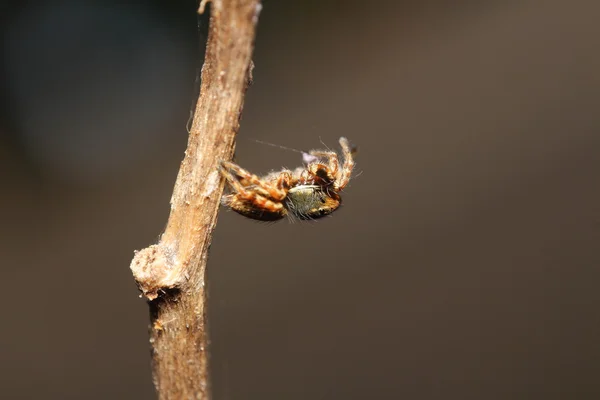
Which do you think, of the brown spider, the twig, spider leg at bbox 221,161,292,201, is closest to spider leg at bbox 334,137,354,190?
the brown spider

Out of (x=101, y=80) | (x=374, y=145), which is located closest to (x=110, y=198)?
(x=101, y=80)

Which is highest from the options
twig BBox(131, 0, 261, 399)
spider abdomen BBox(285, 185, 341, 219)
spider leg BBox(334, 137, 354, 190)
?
spider leg BBox(334, 137, 354, 190)

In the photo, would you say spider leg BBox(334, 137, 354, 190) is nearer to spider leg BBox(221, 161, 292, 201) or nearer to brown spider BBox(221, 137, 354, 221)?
brown spider BBox(221, 137, 354, 221)

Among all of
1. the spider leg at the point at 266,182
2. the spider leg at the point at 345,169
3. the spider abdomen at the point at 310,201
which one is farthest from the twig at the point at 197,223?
the spider leg at the point at 345,169

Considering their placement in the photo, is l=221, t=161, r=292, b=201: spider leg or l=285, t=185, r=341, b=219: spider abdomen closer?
l=221, t=161, r=292, b=201: spider leg

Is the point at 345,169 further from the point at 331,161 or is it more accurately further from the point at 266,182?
the point at 266,182

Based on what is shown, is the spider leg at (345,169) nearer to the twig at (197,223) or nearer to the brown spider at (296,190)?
the brown spider at (296,190)

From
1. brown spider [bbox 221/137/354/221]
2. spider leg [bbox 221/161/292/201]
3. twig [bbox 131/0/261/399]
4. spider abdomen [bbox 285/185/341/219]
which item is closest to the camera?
twig [bbox 131/0/261/399]

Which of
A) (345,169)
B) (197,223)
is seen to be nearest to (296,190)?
(345,169)
